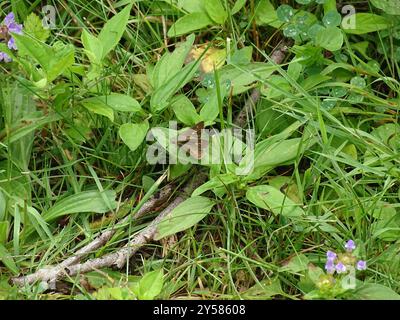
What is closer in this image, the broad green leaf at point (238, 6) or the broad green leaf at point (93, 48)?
the broad green leaf at point (93, 48)

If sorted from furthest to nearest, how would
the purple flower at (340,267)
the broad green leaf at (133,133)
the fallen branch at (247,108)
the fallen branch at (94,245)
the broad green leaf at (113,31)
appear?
the fallen branch at (247,108), the broad green leaf at (113,31), the broad green leaf at (133,133), the fallen branch at (94,245), the purple flower at (340,267)

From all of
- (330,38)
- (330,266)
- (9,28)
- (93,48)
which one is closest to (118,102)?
(93,48)

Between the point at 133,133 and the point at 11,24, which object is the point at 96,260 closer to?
the point at 133,133

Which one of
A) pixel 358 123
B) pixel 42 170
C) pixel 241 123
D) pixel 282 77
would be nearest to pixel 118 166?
pixel 42 170

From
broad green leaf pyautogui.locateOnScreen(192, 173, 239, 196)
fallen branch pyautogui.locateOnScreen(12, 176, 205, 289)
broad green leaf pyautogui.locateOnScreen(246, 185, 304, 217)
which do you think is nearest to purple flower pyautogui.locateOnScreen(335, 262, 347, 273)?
broad green leaf pyautogui.locateOnScreen(246, 185, 304, 217)

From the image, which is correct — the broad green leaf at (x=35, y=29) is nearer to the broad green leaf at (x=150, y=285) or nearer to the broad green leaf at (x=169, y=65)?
the broad green leaf at (x=169, y=65)

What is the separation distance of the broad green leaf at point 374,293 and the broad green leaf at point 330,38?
0.75 meters

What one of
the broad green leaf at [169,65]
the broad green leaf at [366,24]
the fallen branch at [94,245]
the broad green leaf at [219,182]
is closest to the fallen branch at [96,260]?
the fallen branch at [94,245]

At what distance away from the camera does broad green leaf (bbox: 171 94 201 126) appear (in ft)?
7.48

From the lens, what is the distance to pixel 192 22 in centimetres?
248

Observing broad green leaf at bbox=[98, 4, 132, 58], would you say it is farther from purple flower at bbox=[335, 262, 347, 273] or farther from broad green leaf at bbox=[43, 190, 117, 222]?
purple flower at bbox=[335, 262, 347, 273]

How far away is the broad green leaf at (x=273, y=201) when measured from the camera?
2100 millimetres

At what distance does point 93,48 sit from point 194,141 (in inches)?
15.0

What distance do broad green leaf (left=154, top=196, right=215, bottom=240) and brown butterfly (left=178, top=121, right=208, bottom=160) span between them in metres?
0.13
